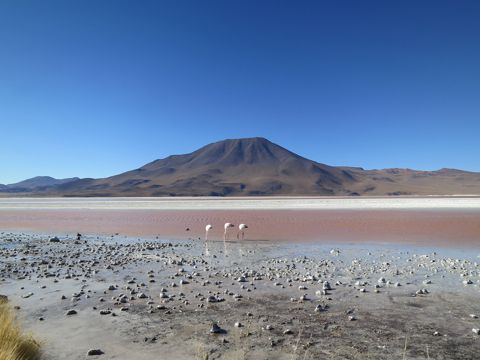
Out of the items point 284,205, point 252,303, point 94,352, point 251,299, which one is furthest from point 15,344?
point 284,205

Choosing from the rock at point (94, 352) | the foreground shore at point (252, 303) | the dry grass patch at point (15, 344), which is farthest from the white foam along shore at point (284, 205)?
the dry grass patch at point (15, 344)

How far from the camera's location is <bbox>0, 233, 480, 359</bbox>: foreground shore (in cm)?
623

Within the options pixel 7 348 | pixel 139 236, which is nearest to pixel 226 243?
pixel 139 236

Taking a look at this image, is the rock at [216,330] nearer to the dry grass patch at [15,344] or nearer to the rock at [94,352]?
the rock at [94,352]

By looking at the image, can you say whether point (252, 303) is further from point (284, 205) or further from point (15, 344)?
point (284, 205)

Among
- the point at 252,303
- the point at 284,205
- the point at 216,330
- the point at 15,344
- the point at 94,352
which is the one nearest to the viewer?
the point at 15,344

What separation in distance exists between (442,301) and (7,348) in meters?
8.65

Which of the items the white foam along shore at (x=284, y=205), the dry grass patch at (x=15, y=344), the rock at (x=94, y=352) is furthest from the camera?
the white foam along shore at (x=284, y=205)

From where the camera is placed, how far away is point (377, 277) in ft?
36.6

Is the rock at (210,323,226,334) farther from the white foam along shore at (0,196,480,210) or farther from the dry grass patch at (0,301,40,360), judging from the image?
the white foam along shore at (0,196,480,210)

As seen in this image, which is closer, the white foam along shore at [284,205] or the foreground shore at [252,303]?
the foreground shore at [252,303]

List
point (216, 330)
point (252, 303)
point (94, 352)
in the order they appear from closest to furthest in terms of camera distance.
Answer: point (94, 352) < point (216, 330) < point (252, 303)

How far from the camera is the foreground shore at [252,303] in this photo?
6230mm

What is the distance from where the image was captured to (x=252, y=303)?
8625 mm
